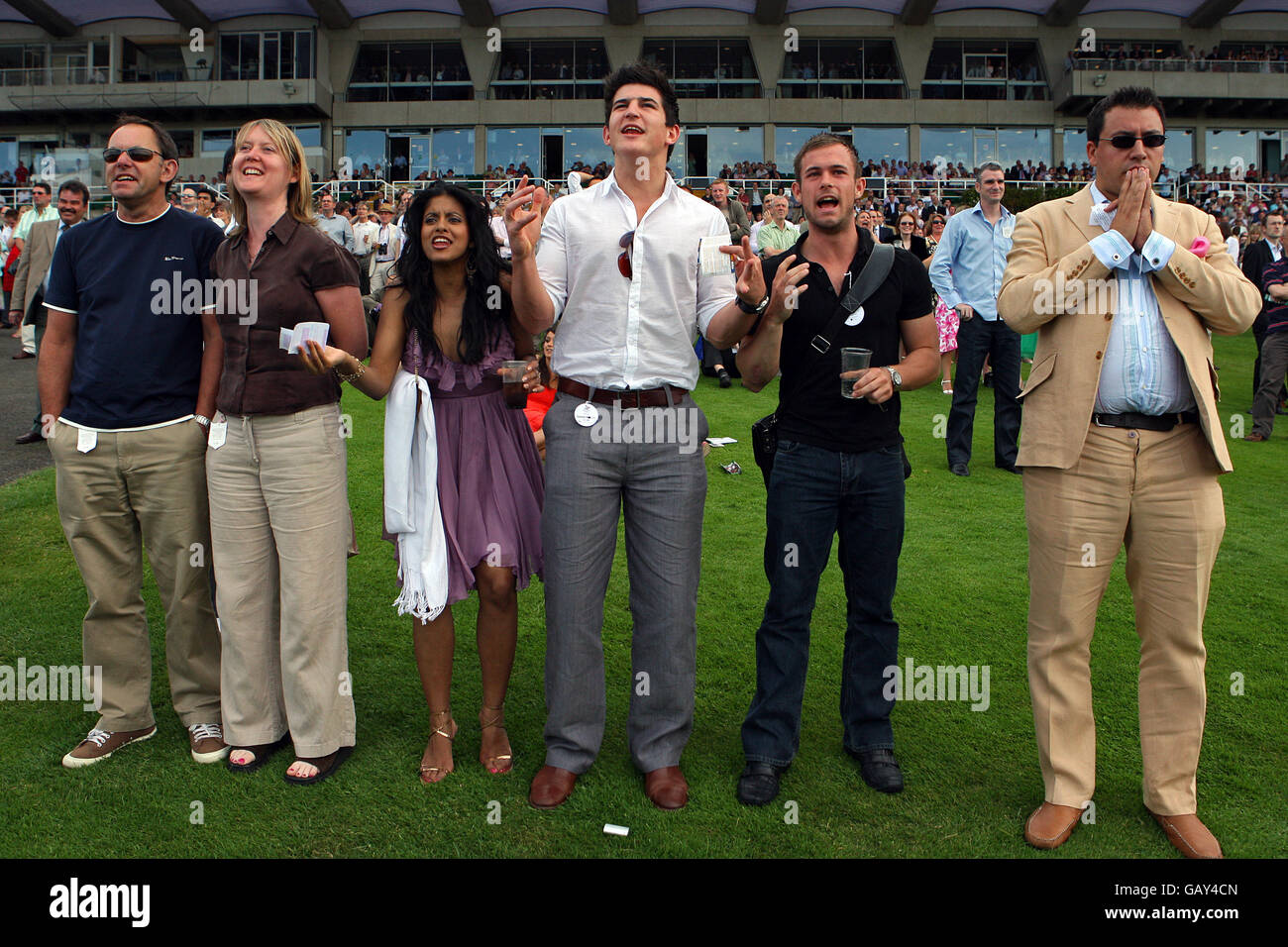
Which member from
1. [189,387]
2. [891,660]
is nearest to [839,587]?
[891,660]

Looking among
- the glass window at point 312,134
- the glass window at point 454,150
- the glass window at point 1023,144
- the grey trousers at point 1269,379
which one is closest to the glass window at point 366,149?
the glass window at point 312,134

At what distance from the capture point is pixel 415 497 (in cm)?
362

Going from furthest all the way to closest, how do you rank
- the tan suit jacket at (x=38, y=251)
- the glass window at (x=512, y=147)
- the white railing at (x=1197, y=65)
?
the glass window at (x=512, y=147)
the white railing at (x=1197, y=65)
the tan suit jacket at (x=38, y=251)

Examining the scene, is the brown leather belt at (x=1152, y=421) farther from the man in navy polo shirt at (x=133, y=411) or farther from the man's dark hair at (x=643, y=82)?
the man in navy polo shirt at (x=133, y=411)

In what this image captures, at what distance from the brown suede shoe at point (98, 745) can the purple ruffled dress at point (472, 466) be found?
141cm

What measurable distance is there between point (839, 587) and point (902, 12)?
3663cm

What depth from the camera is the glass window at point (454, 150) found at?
38062 millimetres

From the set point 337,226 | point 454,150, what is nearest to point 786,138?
point 454,150

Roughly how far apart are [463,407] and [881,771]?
1965 millimetres

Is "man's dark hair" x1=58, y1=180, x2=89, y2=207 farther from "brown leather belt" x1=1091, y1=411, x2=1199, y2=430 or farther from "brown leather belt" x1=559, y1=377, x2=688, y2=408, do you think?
"brown leather belt" x1=1091, y1=411, x2=1199, y2=430

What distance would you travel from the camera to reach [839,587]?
5668 mm

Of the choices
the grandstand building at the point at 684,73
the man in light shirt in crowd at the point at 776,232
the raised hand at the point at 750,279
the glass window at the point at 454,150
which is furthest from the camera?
the glass window at the point at 454,150

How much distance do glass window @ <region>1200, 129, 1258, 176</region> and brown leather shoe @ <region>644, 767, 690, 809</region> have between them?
4194 cm

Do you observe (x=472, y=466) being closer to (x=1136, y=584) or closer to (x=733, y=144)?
(x=1136, y=584)
